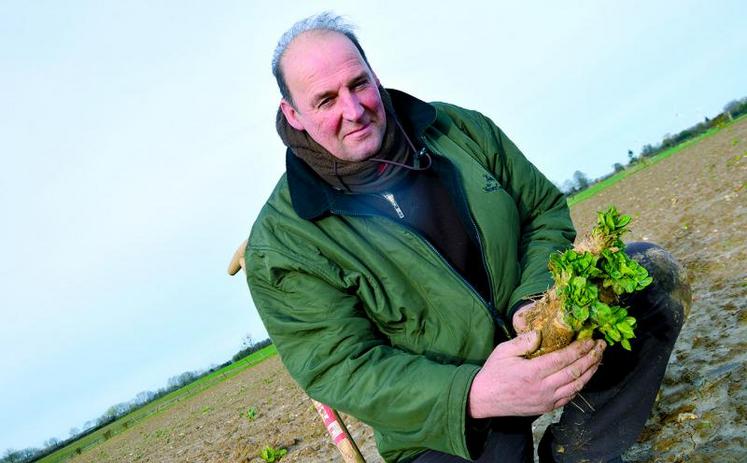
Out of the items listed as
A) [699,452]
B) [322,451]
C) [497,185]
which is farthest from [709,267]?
[322,451]

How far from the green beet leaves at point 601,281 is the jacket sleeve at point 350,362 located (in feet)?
1.57

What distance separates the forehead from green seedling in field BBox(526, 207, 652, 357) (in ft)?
4.54

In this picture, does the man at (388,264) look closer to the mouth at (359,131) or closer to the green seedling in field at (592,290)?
the mouth at (359,131)

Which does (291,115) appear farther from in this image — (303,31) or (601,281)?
(601,281)

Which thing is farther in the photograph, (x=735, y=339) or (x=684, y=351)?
(x=684, y=351)

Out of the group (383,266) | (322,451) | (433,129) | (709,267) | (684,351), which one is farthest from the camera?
(322,451)

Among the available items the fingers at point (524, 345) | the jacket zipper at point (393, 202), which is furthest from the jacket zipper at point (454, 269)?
the fingers at point (524, 345)

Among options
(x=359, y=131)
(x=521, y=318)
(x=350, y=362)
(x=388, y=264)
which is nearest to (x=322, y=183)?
(x=359, y=131)

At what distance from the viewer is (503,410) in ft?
7.13

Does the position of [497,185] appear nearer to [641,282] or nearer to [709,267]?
[641,282]

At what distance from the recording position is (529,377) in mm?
2088

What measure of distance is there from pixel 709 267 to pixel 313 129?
5450 millimetres

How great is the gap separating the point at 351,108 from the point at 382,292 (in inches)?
36.4

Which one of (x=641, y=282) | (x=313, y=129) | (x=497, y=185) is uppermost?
(x=313, y=129)
